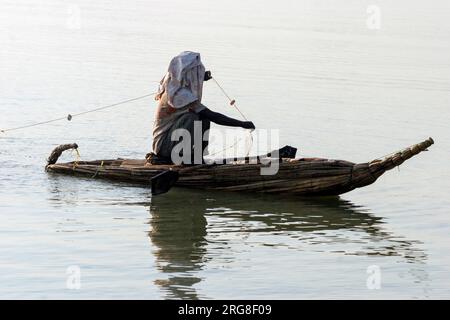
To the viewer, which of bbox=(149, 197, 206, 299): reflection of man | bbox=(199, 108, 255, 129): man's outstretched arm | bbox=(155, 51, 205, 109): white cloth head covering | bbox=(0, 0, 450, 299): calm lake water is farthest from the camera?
bbox=(155, 51, 205, 109): white cloth head covering

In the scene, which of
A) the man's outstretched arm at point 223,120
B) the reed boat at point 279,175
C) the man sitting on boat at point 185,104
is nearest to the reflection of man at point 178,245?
the reed boat at point 279,175

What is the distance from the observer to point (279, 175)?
11250mm

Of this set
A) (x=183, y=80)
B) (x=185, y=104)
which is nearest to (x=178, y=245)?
(x=185, y=104)

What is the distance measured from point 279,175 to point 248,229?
102 cm

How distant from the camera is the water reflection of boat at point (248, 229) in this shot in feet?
31.0

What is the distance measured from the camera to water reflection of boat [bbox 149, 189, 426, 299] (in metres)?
9.45

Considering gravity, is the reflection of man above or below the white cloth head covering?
below

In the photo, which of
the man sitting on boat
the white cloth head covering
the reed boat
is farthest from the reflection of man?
the white cloth head covering

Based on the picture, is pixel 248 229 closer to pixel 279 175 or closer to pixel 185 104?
pixel 279 175

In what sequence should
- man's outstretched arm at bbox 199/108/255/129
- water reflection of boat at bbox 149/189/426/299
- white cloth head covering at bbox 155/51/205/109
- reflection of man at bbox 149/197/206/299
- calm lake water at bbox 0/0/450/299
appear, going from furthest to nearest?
white cloth head covering at bbox 155/51/205/109 → man's outstretched arm at bbox 199/108/255/129 → water reflection of boat at bbox 149/189/426/299 → calm lake water at bbox 0/0/450/299 → reflection of man at bbox 149/197/206/299

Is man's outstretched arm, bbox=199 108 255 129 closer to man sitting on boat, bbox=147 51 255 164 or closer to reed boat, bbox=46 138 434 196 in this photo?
man sitting on boat, bbox=147 51 255 164

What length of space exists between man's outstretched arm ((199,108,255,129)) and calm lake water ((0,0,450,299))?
0.77 meters
